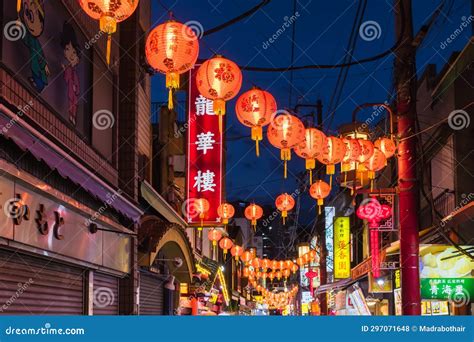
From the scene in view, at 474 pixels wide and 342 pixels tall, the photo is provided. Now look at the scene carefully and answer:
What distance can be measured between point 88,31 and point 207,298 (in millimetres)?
23180

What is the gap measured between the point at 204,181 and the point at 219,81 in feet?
34.5

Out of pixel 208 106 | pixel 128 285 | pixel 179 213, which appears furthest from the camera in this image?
pixel 179 213

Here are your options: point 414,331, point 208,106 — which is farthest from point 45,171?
point 208,106

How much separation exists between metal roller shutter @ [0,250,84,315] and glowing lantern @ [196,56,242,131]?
4.22 meters

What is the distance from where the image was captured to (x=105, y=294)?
52.6ft

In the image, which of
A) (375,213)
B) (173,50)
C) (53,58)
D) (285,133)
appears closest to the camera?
A: (173,50)

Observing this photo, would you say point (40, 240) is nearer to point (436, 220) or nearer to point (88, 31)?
point (88, 31)

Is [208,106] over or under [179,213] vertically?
over

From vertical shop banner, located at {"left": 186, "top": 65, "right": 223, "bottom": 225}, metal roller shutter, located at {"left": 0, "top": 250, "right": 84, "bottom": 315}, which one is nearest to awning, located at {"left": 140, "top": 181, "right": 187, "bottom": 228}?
vertical shop banner, located at {"left": 186, "top": 65, "right": 223, "bottom": 225}

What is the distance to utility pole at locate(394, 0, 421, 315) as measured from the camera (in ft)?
44.4

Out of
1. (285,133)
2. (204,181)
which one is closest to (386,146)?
(285,133)

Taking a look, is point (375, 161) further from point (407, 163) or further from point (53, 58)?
point (53, 58)

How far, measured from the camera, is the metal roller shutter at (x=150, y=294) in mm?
20744

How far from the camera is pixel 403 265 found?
13664 millimetres
